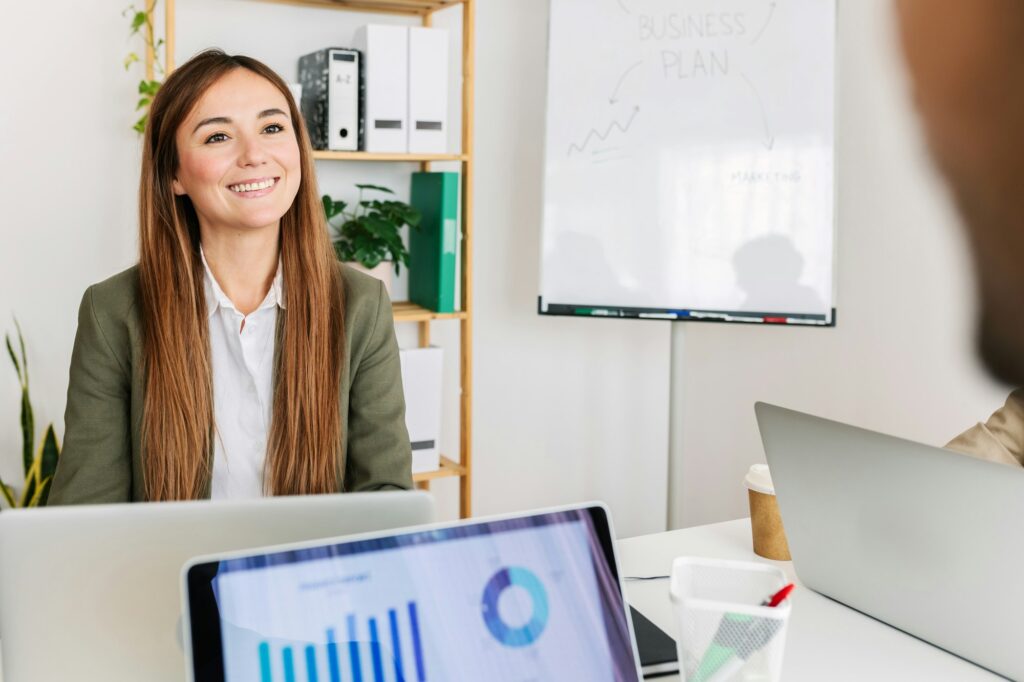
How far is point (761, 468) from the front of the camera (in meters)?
1.51

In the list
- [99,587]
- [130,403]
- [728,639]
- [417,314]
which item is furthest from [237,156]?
[417,314]

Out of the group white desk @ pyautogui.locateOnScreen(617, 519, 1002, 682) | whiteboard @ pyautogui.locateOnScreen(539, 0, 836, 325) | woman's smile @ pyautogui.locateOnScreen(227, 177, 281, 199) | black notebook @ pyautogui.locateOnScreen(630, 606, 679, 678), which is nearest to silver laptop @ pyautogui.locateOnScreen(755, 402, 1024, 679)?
white desk @ pyautogui.locateOnScreen(617, 519, 1002, 682)

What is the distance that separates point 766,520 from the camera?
1.46 metres

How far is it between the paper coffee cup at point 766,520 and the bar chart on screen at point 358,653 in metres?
0.78

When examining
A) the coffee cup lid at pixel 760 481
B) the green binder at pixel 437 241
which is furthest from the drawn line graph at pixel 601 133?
the coffee cup lid at pixel 760 481

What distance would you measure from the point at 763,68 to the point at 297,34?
1293mm

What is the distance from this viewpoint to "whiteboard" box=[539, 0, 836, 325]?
8.43 ft

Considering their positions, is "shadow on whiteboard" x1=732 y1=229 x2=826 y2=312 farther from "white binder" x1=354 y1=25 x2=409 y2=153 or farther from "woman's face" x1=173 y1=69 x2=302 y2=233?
"woman's face" x1=173 y1=69 x2=302 y2=233

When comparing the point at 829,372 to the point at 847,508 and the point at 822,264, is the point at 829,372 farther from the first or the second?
the point at 847,508

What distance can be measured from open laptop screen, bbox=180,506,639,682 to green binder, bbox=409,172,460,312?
6.30 ft

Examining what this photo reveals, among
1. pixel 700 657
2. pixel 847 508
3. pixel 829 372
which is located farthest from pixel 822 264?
pixel 700 657

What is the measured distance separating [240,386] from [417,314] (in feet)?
3.86

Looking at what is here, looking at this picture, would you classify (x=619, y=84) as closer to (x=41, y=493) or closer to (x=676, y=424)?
(x=676, y=424)

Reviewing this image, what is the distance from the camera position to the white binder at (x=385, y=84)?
2602mm
